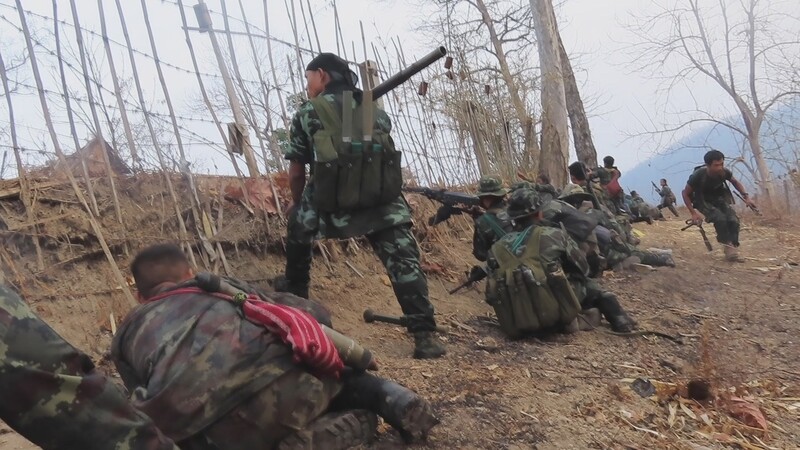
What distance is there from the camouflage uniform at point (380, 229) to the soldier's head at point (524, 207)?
1035mm

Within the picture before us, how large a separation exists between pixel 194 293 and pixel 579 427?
1.47 meters

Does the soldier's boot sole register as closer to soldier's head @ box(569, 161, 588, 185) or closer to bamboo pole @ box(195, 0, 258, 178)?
bamboo pole @ box(195, 0, 258, 178)

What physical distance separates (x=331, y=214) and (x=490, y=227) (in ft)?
5.79

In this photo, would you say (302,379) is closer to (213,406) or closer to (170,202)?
(213,406)

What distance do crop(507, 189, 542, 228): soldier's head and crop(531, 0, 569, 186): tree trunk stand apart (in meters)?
4.58

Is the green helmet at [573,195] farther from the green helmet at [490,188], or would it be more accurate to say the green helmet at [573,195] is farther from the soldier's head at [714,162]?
the soldier's head at [714,162]

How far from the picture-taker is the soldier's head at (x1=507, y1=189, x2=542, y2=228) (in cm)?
411

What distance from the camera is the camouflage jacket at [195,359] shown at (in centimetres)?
182

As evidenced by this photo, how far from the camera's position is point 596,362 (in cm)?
347

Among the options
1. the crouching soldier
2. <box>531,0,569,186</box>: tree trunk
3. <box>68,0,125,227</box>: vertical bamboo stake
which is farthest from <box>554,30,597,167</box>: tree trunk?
<box>68,0,125,227</box>: vertical bamboo stake

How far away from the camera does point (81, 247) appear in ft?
11.8

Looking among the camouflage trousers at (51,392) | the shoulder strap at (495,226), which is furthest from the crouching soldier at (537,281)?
the camouflage trousers at (51,392)

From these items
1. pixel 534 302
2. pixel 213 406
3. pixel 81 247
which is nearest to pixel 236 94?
pixel 81 247

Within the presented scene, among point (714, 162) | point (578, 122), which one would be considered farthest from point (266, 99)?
point (578, 122)
